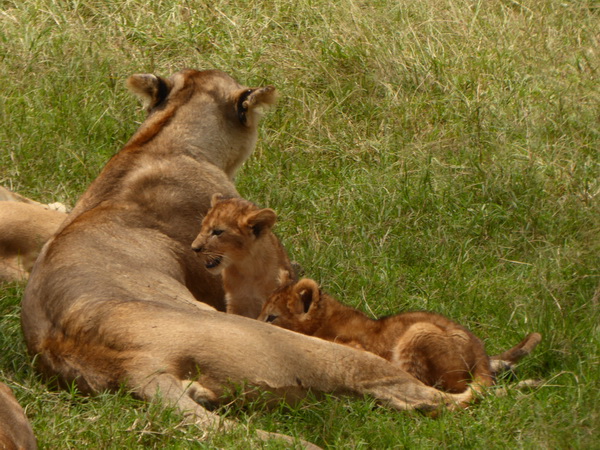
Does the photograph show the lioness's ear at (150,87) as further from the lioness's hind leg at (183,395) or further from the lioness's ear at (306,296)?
the lioness's hind leg at (183,395)

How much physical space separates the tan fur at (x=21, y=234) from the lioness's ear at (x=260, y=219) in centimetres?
140

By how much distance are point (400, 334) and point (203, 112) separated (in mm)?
2002

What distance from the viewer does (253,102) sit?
275 inches

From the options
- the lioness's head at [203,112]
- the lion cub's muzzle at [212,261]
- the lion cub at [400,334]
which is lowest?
the lion cub at [400,334]

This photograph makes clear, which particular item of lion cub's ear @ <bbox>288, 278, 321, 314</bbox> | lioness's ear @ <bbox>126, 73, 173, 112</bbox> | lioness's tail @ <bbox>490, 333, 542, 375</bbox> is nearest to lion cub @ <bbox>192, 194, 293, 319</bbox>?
lion cub's ear @ <bbox>288, 278, 321, 314</bbox>

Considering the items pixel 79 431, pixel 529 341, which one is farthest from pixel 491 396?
pixel 79 431

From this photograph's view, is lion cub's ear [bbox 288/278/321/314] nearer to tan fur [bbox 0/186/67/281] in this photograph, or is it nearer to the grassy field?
the grassy field

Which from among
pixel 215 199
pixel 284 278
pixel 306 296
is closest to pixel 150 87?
pixel 215 199

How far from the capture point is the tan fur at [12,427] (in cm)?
415

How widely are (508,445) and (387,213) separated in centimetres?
310

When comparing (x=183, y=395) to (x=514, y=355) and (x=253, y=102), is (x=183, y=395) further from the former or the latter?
(x=253, y=102)

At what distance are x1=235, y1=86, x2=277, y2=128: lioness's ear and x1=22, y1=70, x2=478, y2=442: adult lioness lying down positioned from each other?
0.02 metres

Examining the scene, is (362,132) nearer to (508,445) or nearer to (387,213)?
(387,213)

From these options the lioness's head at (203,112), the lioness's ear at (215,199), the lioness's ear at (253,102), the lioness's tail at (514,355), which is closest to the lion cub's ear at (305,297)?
the lioness's ear at (215,199)
